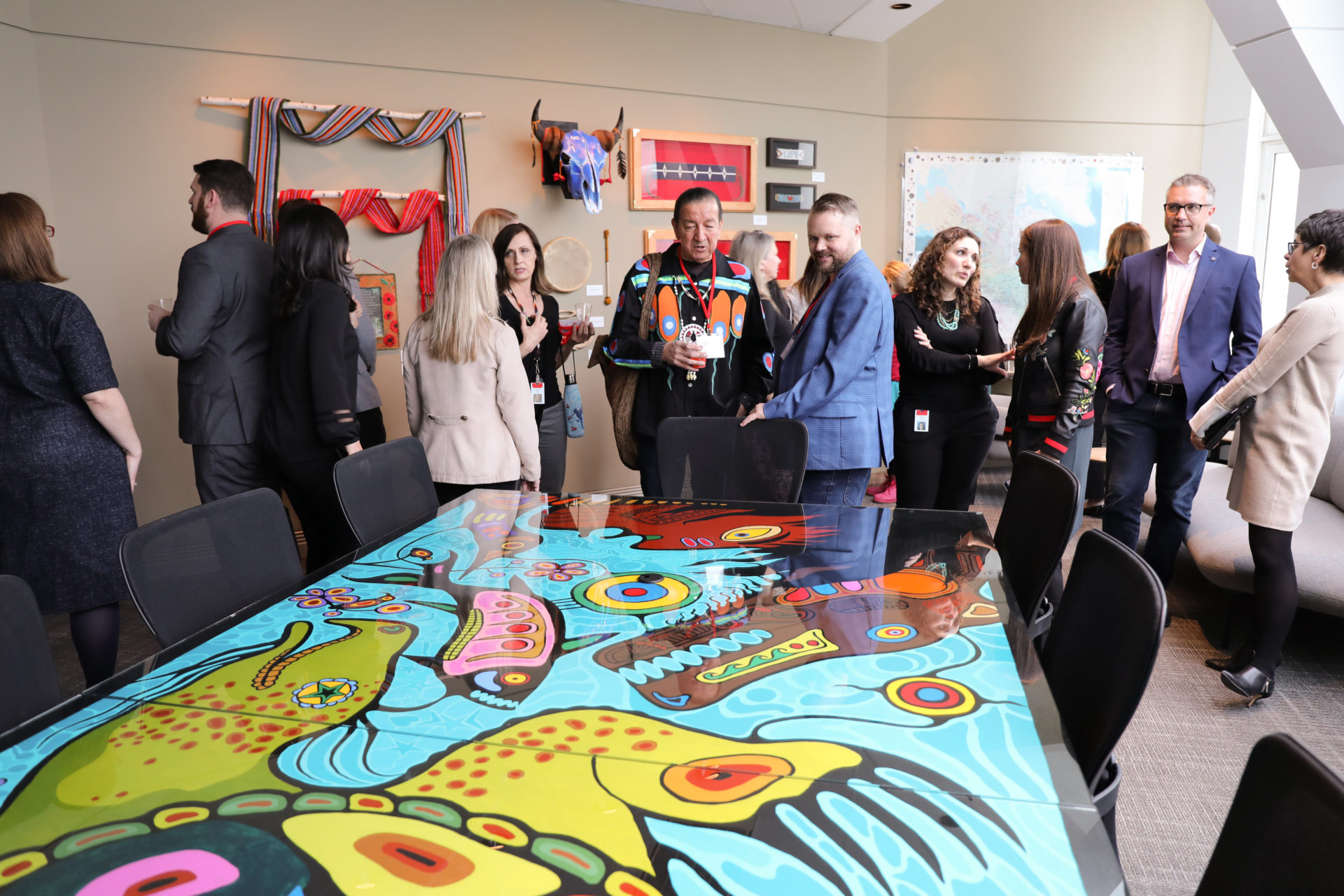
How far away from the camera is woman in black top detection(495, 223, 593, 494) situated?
3395 millimetres

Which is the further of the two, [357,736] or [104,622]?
[104,622]

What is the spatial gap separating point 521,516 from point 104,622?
1.37 meters

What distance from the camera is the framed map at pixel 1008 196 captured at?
643cm

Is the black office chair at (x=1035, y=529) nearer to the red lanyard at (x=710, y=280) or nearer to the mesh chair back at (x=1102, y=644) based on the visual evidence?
the mesh chair back at (x=1102, y=644)

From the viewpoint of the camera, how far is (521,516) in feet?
7.00

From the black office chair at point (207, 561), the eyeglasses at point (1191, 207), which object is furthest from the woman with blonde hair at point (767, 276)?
the black office chair at point (207, 561)

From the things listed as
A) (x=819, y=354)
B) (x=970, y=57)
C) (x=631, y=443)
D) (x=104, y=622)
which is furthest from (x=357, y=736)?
(x=970, y=57)

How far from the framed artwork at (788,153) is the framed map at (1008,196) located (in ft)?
3.08

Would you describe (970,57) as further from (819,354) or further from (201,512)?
(201,512)

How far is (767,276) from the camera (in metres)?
4.17

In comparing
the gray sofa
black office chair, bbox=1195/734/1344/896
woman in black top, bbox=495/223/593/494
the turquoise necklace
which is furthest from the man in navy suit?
black office chair, bbox=1195/734/1344/896

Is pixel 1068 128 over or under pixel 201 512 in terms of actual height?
over

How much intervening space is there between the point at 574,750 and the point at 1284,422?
2.53 meters

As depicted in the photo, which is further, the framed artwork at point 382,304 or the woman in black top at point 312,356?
the framed artwork at point 382,304
